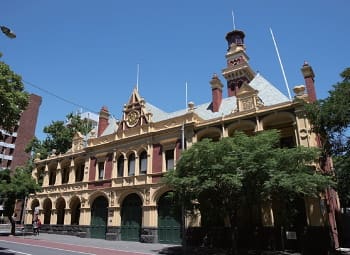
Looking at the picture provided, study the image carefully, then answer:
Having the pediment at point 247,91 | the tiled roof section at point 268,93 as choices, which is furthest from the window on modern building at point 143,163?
the tiled roof section at point 268,93

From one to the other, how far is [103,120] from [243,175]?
85.1 ft

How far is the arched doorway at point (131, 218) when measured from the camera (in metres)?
27.9

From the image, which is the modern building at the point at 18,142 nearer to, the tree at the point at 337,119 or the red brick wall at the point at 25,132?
the red brick wall at the point at 25,132

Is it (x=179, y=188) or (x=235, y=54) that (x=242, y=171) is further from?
(x=235, y=54)

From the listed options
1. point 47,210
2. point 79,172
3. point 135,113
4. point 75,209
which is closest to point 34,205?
point 47,210

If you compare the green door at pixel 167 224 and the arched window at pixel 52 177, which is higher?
the arched window at pixel 52 177

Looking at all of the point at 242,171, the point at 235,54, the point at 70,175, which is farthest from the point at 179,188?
the point at 235,54

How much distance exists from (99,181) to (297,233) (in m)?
19.8

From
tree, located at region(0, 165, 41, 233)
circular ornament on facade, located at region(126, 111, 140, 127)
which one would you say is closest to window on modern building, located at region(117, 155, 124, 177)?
circular ornament on facade, located at region(126, 111, 140, 127)

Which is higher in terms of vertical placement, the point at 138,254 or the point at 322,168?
the point at 322,168

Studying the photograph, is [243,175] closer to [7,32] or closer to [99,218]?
[7,32]

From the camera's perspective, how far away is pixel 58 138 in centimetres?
4659

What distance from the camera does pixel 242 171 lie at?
1688 centimetres

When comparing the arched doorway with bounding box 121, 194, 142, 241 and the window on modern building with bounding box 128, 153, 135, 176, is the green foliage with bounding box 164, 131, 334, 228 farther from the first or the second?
the window on modern building with bounding box 128, 153, 135, 176
